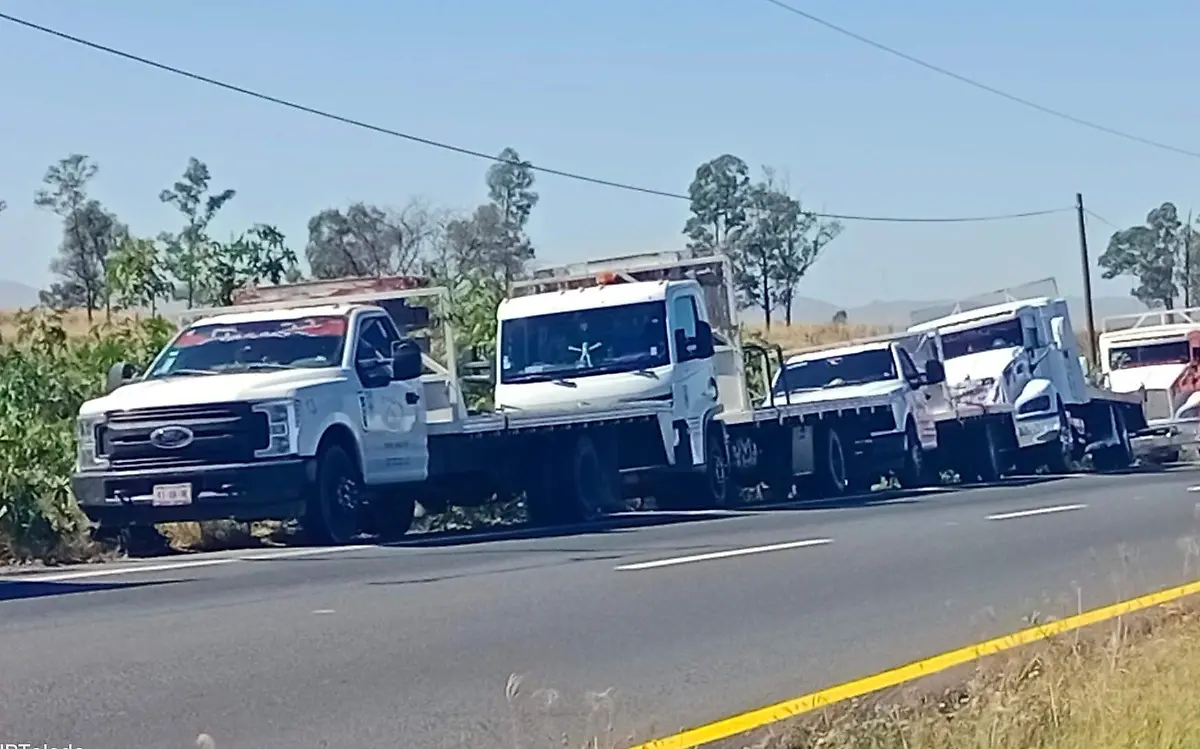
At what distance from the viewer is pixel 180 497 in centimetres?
1700

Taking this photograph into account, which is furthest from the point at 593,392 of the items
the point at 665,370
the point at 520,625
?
the point at 520,625

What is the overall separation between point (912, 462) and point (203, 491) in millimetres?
15083

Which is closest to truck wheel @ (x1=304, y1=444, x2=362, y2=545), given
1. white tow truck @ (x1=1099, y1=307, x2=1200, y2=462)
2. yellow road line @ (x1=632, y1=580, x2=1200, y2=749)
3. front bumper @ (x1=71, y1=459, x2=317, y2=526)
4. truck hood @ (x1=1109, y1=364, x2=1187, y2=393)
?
front bumper @ (x1=71, y1=459, x2=317, y2=526)

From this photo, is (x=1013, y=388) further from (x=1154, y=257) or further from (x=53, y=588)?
(x=1154, y=257)

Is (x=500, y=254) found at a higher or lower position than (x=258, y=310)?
higher

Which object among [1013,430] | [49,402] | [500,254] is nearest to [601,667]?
[49,402]

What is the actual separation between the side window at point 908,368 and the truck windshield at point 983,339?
11.0ft

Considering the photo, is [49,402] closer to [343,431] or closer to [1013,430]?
[343,431]

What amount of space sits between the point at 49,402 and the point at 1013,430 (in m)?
17.5

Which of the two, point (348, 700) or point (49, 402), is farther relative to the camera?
point (49, 402)

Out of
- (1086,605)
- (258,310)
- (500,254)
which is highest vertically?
(500,254)

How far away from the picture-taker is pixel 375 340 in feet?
62.4

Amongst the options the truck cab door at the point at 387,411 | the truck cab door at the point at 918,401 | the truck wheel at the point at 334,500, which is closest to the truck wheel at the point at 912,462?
the truck cab door at the point at 918,401

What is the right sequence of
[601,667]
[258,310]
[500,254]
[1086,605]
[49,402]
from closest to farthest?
[601,667]
[1086,605]
[258,310]
[49,402]
[500,254]
